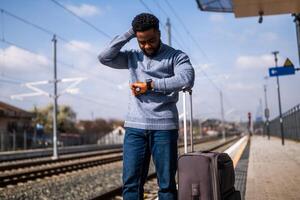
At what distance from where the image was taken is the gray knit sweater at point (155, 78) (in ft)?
10.4

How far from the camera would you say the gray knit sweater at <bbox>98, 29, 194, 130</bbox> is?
3.16 meters

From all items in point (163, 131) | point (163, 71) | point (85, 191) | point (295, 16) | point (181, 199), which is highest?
point (295, 16)

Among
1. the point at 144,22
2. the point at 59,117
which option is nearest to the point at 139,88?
the point at 144,22

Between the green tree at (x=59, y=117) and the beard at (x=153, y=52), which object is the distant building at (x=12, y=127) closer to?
the green tree at (x=59, y=117)

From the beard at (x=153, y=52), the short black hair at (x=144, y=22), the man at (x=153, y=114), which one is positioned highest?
the short black hair at (x=144, y=22)

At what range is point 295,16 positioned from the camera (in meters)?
11.6

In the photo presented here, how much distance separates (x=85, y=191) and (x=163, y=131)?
7.75 metres

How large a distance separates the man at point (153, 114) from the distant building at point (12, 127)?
124 ft

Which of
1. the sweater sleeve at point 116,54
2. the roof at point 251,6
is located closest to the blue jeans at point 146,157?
the sweater sleeve at point 116,54

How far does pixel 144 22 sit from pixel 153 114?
66 centimetres

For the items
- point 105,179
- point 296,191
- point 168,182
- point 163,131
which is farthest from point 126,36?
point 105,179

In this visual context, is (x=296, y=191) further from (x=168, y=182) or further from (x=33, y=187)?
(x=33, y=187)

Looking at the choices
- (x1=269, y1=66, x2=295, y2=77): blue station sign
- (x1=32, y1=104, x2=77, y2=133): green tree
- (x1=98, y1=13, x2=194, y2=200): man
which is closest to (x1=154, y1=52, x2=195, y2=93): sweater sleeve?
(x1=98, y1=13, x2=194, y2=200): man

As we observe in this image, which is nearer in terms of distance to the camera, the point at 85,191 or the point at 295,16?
the point at 85,191
